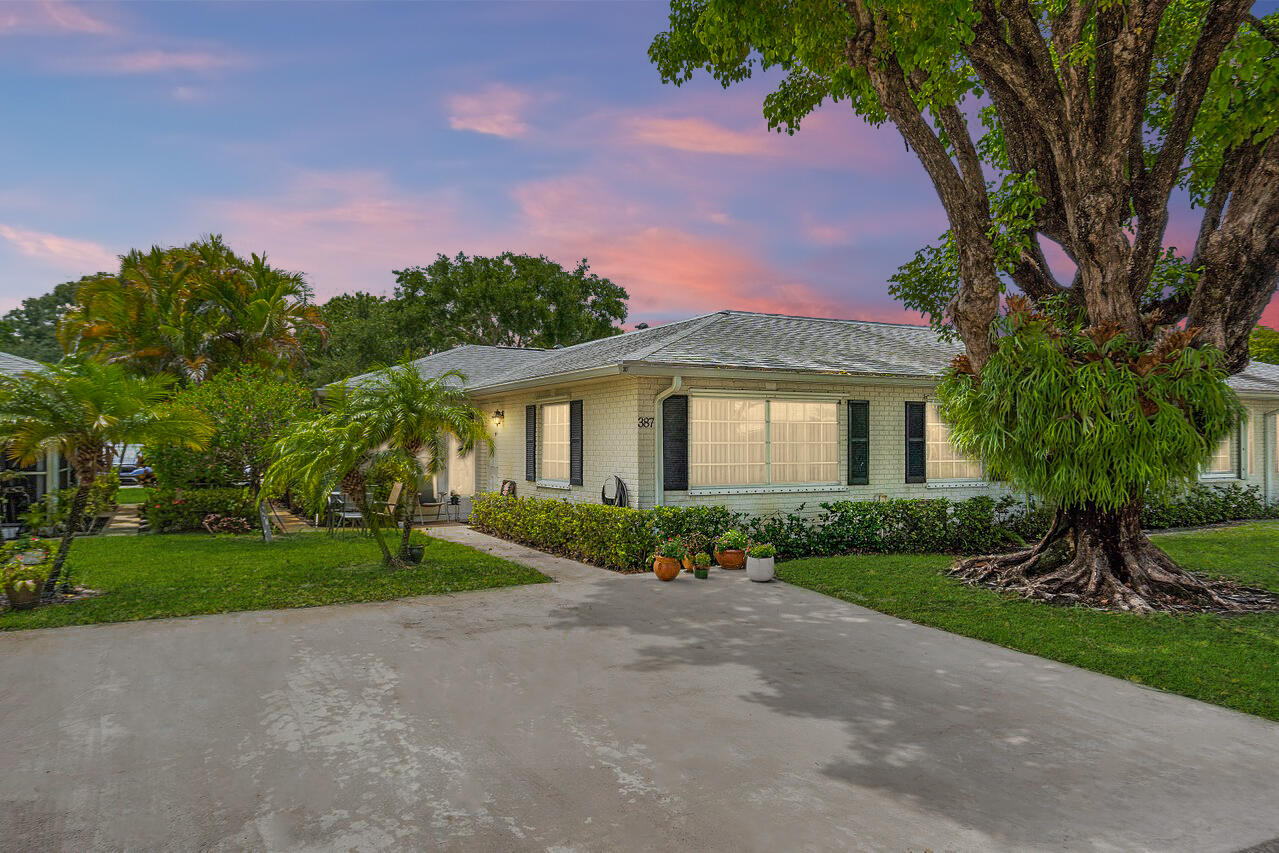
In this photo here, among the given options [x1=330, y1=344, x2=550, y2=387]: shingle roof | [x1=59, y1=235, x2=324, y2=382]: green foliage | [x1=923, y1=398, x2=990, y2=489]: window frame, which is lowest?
[x1=923, y1=398, x2=990, y2=489]: window frame

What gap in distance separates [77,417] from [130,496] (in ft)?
59.2

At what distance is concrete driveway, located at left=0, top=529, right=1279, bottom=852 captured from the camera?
3.42 metres

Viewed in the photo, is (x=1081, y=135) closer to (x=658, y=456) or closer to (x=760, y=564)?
(x=760, y=564)

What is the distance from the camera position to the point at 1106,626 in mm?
7328

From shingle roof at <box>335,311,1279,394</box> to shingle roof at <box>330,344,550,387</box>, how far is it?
13.2 feet

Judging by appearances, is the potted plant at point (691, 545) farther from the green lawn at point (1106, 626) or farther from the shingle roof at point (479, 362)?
→ the shingle roof at point (479, 362)

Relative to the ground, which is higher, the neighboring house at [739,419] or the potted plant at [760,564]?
the neighboring house at [739,419]

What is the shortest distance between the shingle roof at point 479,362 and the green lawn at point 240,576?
726cm

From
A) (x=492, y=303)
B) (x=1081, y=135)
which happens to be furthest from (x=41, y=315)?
(x=1081, y=135)

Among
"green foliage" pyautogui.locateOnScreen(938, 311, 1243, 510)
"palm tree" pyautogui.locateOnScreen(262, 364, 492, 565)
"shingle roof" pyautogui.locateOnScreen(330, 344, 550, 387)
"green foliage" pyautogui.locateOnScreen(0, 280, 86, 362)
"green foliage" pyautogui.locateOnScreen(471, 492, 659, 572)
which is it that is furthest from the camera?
"green foliage" pyautogui.locateOnScreen(0, 280, 86, 362)

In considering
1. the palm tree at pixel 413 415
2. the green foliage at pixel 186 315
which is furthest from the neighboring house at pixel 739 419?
the green foliage at pixel 186 315

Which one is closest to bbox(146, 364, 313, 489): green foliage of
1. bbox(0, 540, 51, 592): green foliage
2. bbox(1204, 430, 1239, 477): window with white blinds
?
bbox(0, 540, 51, 592): green foliage

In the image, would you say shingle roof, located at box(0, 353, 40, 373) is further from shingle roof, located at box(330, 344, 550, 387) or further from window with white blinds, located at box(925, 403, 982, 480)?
window with white blinds, located at box(925, 403, 982, 480)

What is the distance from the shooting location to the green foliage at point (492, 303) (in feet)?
131
